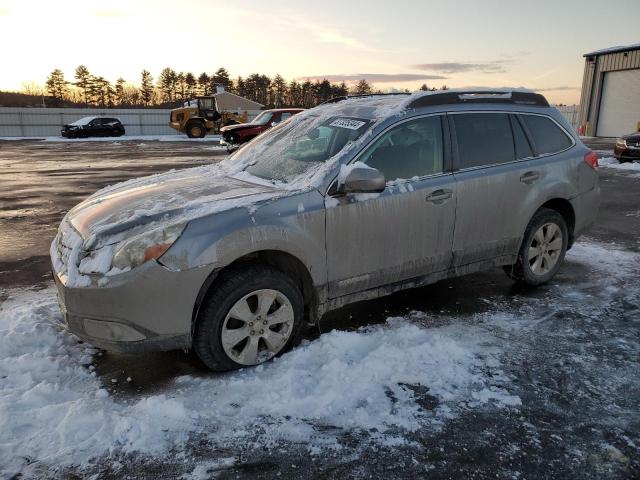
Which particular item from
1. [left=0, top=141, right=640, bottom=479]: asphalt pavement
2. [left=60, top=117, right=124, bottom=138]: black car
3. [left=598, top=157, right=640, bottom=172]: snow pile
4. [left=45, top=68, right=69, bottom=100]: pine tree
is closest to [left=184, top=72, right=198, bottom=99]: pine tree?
[left=45, top=68, right=69, bottom=100]: pine tree

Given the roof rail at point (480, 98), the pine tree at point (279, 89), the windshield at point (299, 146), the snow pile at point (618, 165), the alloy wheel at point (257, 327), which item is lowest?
the snow pile at point (618, 165)

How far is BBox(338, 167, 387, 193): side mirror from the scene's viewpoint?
3416 millimetres

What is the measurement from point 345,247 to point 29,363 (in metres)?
2.25

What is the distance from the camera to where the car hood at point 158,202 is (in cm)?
312

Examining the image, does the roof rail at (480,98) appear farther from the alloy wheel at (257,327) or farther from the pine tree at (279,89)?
the pine tree at (279,89)

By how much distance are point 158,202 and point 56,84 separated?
97.0 meters

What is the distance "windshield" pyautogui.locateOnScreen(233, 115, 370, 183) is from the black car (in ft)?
114

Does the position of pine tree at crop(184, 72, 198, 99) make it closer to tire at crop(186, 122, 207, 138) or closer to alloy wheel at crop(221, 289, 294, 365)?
tire at crop(186, 122, 207, 138)

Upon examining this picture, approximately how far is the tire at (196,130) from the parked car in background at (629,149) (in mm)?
25288

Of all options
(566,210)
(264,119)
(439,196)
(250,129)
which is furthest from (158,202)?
(264,119)

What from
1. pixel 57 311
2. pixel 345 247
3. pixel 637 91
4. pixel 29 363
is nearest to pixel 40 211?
pixel 57 311

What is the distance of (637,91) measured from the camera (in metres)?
29.4

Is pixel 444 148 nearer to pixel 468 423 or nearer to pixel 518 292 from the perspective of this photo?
pixel 518 292

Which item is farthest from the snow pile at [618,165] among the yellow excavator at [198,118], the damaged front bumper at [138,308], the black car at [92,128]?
the black car at [92,128]
